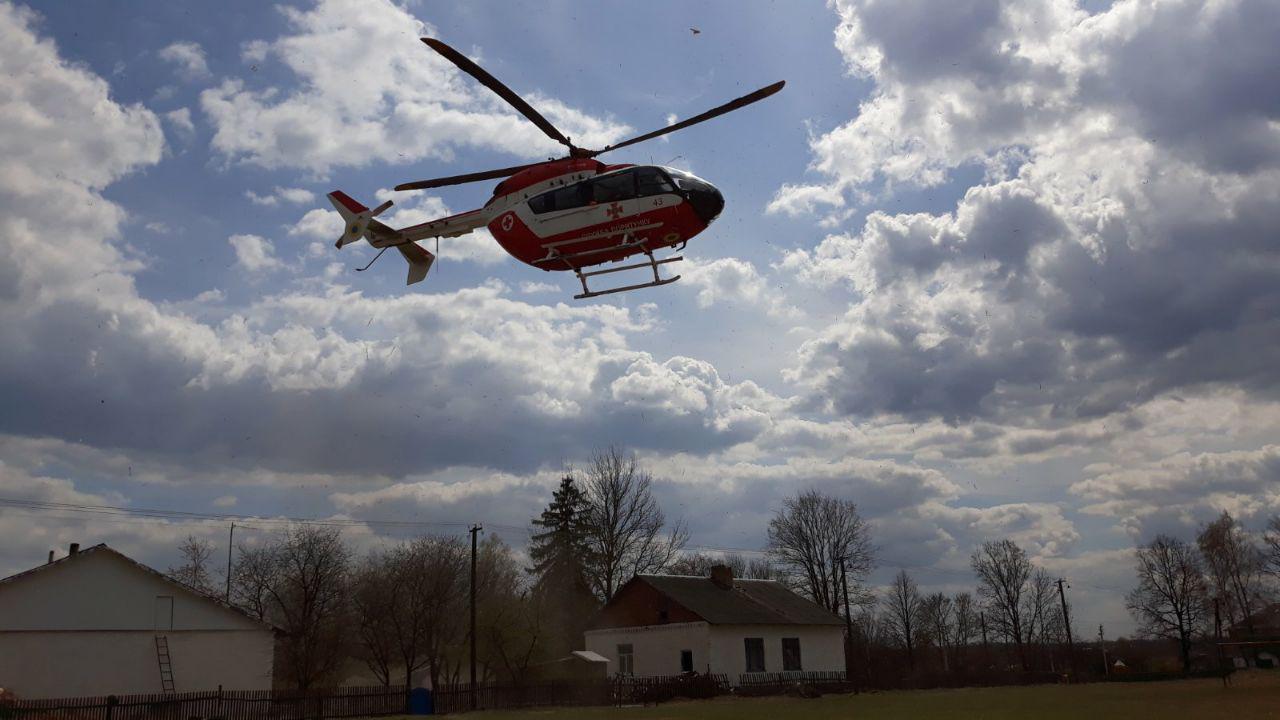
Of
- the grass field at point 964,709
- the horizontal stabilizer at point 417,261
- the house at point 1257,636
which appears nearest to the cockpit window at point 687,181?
the horizontal stabilizer at point 417,261

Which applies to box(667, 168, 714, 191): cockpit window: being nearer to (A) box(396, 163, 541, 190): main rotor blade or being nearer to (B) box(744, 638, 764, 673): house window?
(A) box(396, 163, 541, 190): main rotor blade

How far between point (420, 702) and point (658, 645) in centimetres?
1489

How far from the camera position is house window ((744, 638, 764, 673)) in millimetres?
45344

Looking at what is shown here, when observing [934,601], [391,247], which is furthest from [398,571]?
[934,601]

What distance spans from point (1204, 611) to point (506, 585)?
5932 centimetres

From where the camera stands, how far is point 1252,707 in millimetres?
25734

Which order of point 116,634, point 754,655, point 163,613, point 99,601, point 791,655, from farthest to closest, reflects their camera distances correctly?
point 791,655 < point 754,655 < point 163,613 < point 99,601 < point 116,634

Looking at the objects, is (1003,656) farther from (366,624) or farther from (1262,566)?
(366,624)

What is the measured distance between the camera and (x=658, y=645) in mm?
45500

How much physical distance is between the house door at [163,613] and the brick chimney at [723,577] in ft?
90.9

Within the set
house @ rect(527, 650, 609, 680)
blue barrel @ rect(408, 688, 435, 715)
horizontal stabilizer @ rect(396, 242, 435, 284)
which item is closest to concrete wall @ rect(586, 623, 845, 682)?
house @ rect(527, 650, 609, 680)

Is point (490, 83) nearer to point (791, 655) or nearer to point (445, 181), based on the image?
point (445, 181)

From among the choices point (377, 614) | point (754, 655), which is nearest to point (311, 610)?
point (377, 614)

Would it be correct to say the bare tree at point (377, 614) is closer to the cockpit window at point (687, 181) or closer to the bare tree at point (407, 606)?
the bare tree at point (407, 606)
